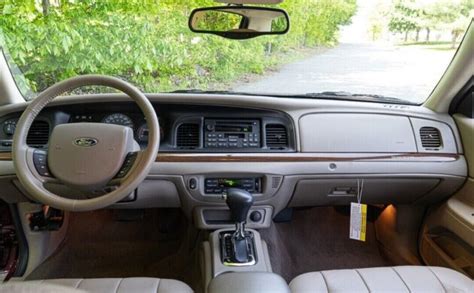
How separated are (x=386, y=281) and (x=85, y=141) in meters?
1.23

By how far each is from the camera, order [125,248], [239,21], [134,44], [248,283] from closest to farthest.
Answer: [248,283]
[239,21]
[134,44]
[125,248]

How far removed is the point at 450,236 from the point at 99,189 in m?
1.75

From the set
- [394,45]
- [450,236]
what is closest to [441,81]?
[394,45]

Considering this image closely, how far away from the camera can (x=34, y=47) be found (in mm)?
2342

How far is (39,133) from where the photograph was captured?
204 centimetres

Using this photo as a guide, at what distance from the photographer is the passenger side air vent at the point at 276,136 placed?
2.10 m

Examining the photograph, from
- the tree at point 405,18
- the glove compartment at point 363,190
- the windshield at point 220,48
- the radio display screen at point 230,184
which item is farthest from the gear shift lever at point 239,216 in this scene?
the tree at point 405,18

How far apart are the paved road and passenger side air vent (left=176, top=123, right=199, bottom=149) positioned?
0.38 metres

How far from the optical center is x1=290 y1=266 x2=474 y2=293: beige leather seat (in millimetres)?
1557

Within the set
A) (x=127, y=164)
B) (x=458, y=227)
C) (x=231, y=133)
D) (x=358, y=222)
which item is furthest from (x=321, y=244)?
(x=127, y=164)

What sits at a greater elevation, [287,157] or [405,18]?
[405,18]

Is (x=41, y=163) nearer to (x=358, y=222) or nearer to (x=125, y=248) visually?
(x=125, y=248)

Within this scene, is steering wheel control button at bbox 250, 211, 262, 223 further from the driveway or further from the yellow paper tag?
the driveway

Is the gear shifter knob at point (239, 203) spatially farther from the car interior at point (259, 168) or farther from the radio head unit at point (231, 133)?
the radio head unit at point (231, 133)
